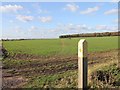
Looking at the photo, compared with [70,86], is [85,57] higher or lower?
higher

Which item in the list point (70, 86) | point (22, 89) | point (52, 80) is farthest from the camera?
point (52, 80)

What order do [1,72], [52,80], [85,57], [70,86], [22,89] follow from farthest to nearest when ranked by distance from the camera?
[1,72] → [52,80] → [22,89] → [70,86] → [85,57]

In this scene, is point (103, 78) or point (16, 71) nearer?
point (103, 78)

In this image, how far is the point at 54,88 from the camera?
26.9ft

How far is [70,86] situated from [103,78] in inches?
67.3

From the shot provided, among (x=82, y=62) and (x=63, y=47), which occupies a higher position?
(x=82, y=62)

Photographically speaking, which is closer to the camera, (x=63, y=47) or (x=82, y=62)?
(x=82, y=62)

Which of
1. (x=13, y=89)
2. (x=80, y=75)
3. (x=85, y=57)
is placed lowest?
(x=13, y=89)

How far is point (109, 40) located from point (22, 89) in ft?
84.7

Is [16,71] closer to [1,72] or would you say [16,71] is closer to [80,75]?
[1,72]

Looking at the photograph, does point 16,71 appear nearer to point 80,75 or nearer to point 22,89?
point 22,89

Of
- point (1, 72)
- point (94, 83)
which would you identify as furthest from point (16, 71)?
point (94, 83)

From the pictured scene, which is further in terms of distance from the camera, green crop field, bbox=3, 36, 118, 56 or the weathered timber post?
green crop field, bbox=3, 36, 118, 56

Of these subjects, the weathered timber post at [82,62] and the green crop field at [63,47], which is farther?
the green crop field at [63,47]
